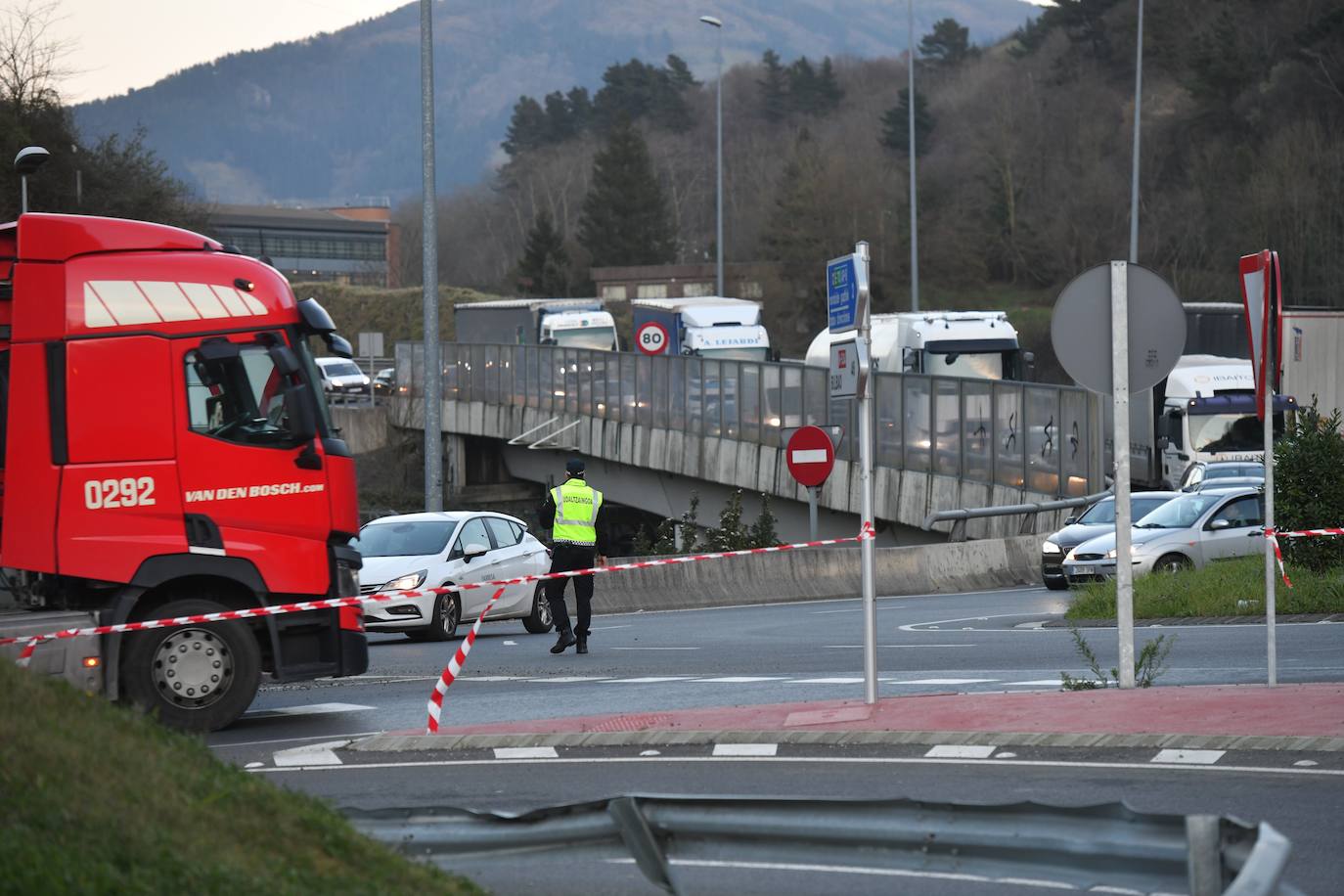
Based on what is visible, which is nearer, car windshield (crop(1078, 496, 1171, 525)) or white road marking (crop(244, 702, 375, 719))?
white road marking (crop(244, 702, 375, 719))

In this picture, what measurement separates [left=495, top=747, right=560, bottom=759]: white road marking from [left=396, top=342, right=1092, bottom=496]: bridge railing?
19.1 metres

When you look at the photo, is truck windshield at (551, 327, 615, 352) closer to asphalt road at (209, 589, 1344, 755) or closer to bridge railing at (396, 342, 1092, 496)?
bridge railing at (396, 342, 1092, 496)

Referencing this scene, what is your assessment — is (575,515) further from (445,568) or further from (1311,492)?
(1311,492)

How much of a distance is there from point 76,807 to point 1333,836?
16.6 ft

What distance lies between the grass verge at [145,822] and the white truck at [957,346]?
33094 millimetres

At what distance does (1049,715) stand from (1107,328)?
241 cm

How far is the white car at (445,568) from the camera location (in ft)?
65.0

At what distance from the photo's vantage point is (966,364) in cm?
3897

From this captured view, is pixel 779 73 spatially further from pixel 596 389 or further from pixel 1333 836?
pixel 1333 836

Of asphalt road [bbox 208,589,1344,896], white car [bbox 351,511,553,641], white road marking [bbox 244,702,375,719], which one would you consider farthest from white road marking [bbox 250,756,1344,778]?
white car [bbox 351,511,553,641]

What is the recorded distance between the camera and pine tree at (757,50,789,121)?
511ft

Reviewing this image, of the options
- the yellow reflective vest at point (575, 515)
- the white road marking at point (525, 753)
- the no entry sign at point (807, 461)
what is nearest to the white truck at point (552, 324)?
the no entry sign at point (807, 461)

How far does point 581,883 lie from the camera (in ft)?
22.7

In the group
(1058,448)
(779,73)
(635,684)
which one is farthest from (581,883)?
(779,73)
